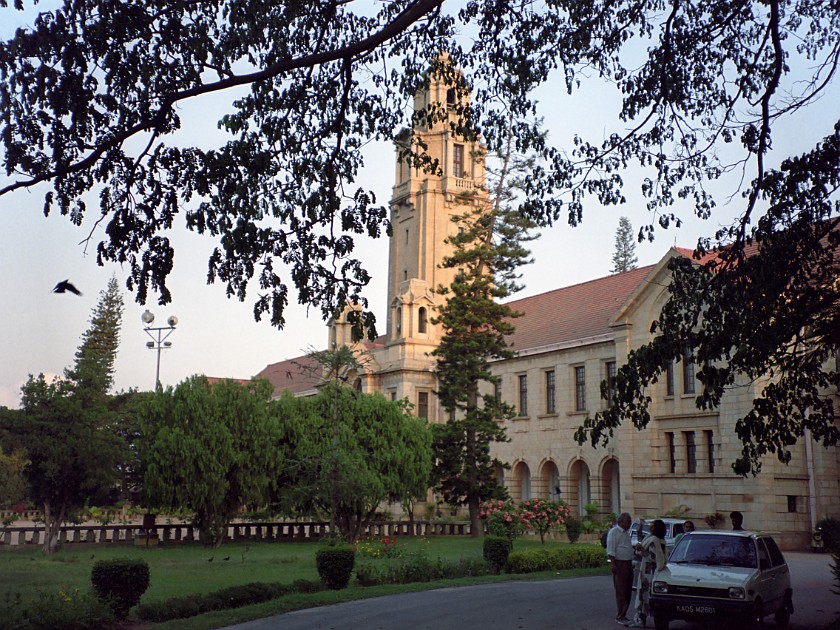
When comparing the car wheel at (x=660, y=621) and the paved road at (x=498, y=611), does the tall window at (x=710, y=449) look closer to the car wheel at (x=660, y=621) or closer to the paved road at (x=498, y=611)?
the paved road at (x=498, y=611)

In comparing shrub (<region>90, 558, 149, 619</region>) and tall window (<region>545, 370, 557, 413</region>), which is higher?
tall window (<region>545, 370, 557, 413</region>)

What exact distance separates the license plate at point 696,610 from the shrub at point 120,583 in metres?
9.13

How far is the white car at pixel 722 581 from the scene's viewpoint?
13898 millimetres

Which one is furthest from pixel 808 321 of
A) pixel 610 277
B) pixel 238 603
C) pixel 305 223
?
pixel 610 277

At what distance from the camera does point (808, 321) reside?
49.9ft

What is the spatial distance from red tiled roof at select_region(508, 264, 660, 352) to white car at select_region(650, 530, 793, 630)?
30191 millimetres

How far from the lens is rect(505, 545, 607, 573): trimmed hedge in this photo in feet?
79.7

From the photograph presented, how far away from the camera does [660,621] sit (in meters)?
14.5

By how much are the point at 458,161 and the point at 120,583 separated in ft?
176

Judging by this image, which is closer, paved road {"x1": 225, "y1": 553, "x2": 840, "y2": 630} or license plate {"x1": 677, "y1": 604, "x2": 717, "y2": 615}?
license plate {"x1": 677, "y1": 604, "x2": 717, "y2": 615}

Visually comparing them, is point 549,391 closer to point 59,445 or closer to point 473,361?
point 473,361

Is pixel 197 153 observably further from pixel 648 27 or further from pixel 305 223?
Result: pixel 648 27

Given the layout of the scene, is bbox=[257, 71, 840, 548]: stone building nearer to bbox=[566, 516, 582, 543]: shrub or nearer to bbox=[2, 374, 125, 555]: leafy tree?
bbox=[566, 516, 582, 543]: shrub

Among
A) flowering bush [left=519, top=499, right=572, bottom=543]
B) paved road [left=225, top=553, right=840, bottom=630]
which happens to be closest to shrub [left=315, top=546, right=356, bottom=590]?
paved road [left=225, top=553, right=840, bottom=630]
